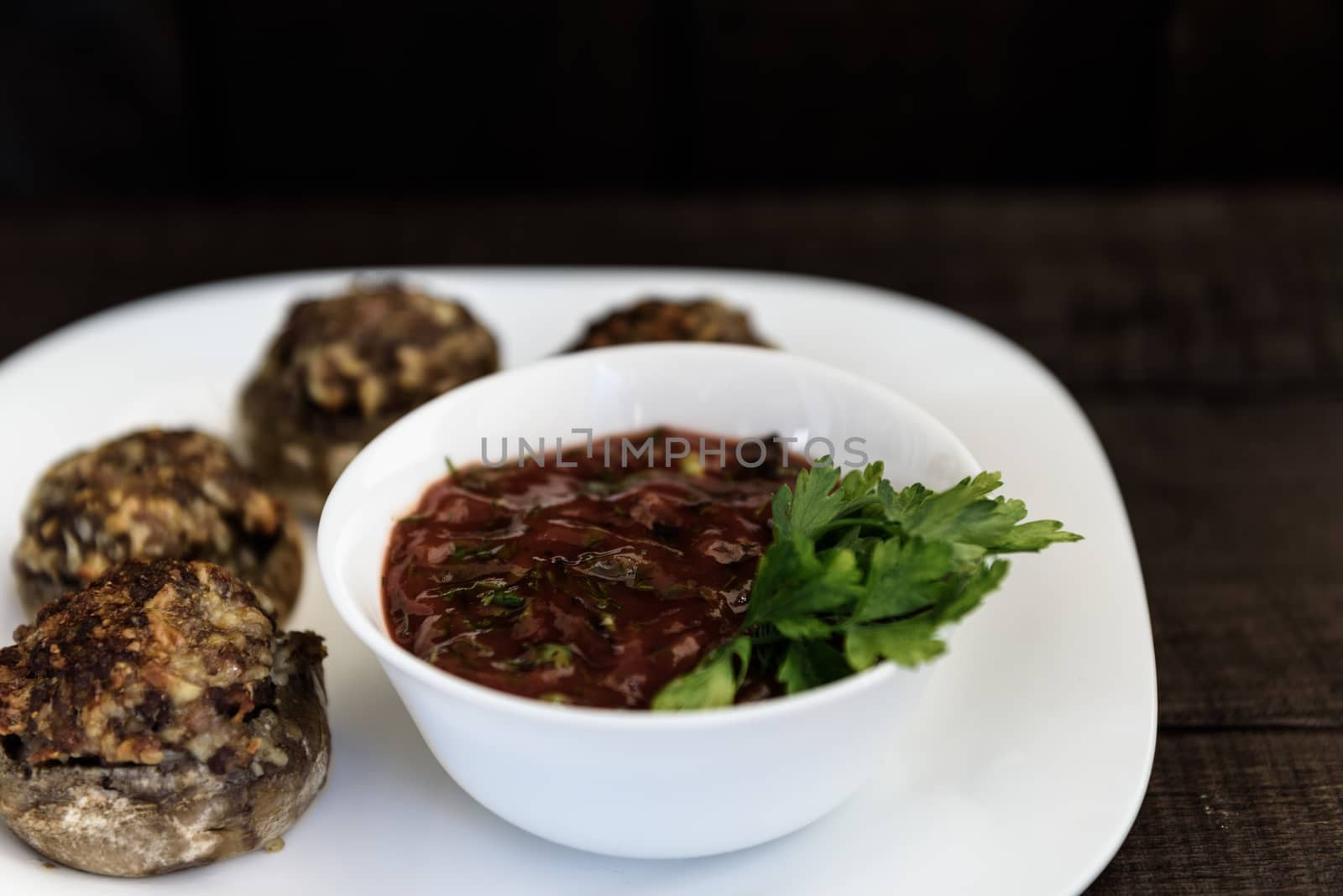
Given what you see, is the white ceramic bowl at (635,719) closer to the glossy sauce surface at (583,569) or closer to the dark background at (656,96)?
the glossy sauce surface at (583,569)

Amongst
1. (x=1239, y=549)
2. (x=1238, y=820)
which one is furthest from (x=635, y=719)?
(x=1239, y=549)

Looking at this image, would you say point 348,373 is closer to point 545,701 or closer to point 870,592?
point 545,701

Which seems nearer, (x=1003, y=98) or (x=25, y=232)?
(x=25, y=232)

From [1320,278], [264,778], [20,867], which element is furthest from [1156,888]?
[1320,278]

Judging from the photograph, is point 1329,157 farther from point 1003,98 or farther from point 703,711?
point 703,711

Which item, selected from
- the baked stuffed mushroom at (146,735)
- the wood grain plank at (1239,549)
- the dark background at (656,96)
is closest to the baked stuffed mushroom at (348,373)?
the baked stuffed mushroom at (146,735)
